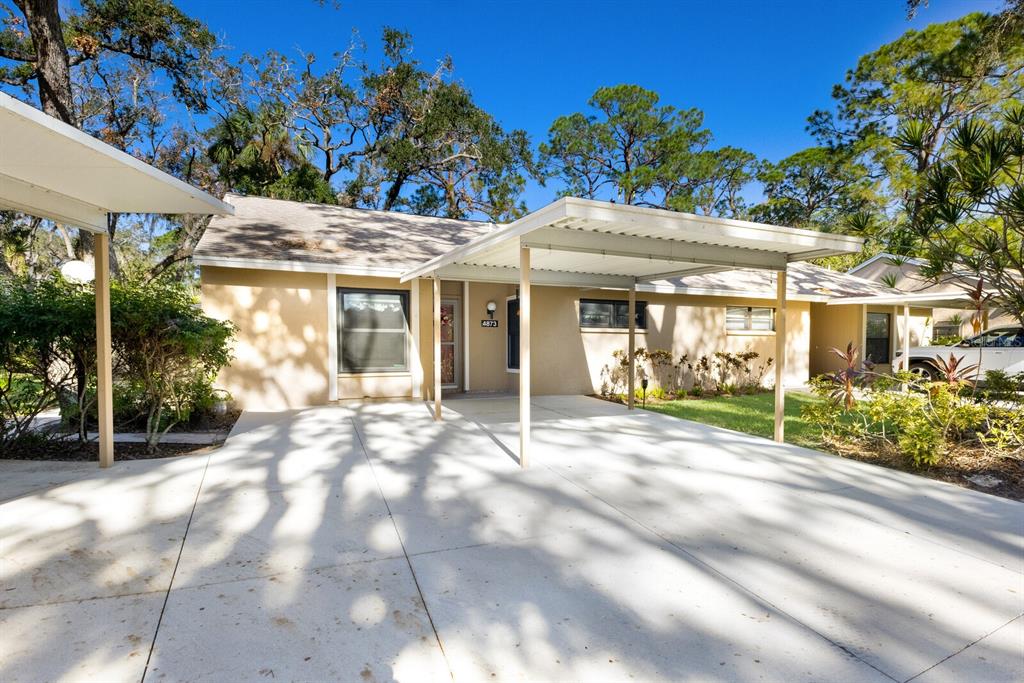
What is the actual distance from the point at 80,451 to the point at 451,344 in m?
6.15

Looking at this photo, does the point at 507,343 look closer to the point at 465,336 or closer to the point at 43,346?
the point at 465,336

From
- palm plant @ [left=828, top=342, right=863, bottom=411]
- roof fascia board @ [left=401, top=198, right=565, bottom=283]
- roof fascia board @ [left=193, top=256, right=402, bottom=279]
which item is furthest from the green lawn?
roof fascia board @ [left=193, top=256, right=402, bottom=279]

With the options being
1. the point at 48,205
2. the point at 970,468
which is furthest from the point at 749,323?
the point at 48,205

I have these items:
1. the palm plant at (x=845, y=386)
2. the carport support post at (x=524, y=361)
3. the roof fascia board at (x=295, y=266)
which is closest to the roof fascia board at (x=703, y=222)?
the carport support post at (x=524, y=361)

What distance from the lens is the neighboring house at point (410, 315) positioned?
812 centimetres

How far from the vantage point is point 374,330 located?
8.91 metres

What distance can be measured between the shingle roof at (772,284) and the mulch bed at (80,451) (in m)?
8.79

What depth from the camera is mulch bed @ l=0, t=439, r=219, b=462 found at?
5.15m

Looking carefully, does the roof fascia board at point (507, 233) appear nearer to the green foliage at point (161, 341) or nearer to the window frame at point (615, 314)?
the green foliage at point (161, 341)

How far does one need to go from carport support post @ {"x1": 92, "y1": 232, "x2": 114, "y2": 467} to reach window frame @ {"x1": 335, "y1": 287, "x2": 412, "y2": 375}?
4022 mm

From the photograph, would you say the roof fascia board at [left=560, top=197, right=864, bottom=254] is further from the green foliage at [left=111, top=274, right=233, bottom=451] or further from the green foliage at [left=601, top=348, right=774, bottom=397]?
the green foliage at [left=601, top=348, right=774, bottom=397]

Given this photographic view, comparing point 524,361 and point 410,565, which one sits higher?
point 524,361

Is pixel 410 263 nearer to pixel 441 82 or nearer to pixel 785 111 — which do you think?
pixel 441 82

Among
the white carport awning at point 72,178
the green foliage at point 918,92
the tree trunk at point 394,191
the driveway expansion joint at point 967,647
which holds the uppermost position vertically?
the green foliage at point 918,92
